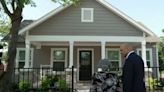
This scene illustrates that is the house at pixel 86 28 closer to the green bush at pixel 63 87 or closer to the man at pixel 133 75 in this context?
the green bush at pixel 63 87

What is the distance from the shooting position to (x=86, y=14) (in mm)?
17969

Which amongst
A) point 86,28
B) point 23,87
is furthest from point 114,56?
point 23,87

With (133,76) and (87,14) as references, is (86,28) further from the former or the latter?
(133,76)

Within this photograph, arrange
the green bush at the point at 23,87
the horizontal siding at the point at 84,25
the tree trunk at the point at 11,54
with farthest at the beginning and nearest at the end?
the horizontal siding at the point at 84,25 → the green bush at the point at 23,87 → the tree trunk at the point at 11,54

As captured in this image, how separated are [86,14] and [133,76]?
12913mm

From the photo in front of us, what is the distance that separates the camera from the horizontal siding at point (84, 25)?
57.5ft

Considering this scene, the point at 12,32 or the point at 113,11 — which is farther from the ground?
the point at 113,11

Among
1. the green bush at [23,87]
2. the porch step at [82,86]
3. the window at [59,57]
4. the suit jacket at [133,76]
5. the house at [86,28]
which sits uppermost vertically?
the house at [86,28]

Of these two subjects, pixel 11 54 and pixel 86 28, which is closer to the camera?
pixel 11 54

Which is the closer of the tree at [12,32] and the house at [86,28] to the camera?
the tree at [12,32]

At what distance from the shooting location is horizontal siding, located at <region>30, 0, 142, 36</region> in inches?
690

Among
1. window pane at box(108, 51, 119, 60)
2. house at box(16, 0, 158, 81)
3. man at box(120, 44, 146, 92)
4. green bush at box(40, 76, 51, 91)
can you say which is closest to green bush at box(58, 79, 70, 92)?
green bush at box(40, 76, 51, 91)

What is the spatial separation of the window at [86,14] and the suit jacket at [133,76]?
41.4 feet

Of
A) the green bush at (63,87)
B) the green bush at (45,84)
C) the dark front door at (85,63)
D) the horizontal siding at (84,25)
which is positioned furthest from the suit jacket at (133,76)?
the dark front door at (85,63)
